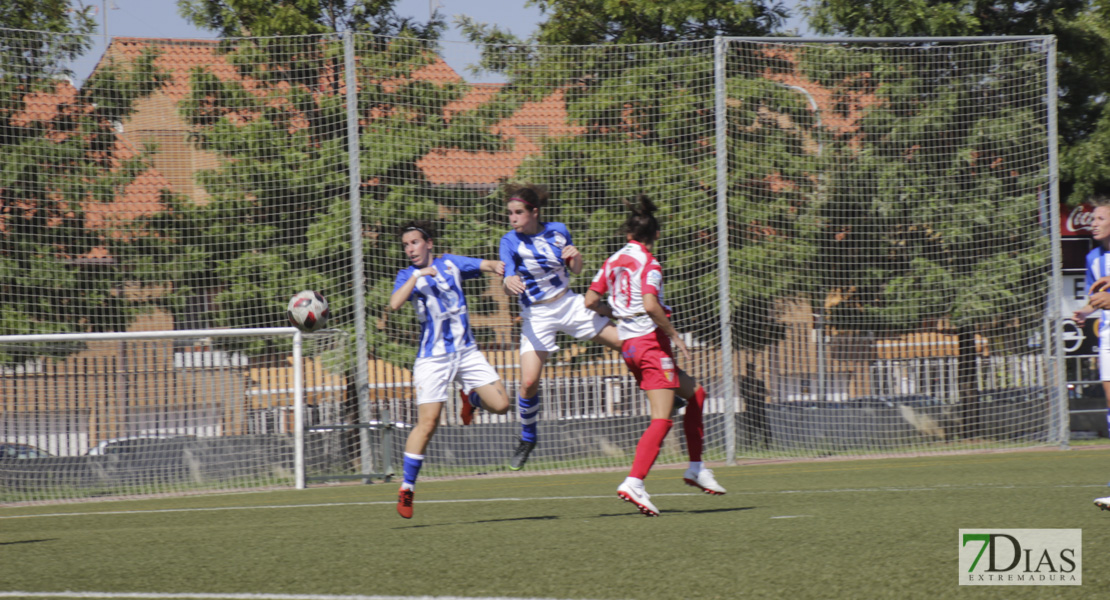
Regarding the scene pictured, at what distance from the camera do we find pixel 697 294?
12875mm

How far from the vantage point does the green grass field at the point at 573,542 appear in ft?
12.5

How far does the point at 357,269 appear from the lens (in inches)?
458

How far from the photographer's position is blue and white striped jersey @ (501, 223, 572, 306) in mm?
8102

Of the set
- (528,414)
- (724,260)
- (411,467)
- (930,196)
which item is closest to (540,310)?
(528,414)

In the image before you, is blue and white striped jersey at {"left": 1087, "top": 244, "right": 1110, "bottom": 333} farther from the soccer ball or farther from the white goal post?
the white goal post

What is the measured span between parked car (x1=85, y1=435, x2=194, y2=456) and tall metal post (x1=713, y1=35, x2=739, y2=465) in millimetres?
5429

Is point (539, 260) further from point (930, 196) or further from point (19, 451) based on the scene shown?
point (930, 196)

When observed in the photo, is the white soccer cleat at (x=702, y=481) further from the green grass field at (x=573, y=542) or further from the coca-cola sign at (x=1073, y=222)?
the coca-cola sign at (x=1073, y=222)

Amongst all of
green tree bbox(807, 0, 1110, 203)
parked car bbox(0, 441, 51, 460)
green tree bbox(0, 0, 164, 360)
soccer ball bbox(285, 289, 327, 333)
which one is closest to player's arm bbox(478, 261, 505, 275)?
soccer ball bbox(285, 289, 327, 333)

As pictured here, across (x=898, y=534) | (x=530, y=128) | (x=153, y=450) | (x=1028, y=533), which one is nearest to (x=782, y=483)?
(x=898, y=534)

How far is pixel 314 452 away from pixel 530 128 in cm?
493

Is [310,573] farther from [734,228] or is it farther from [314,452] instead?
[734,228]

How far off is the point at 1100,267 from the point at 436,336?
381 centimetres

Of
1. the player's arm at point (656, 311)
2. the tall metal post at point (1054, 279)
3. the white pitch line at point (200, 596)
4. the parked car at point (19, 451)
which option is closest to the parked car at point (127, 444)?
the parked car at point (19, 451)
